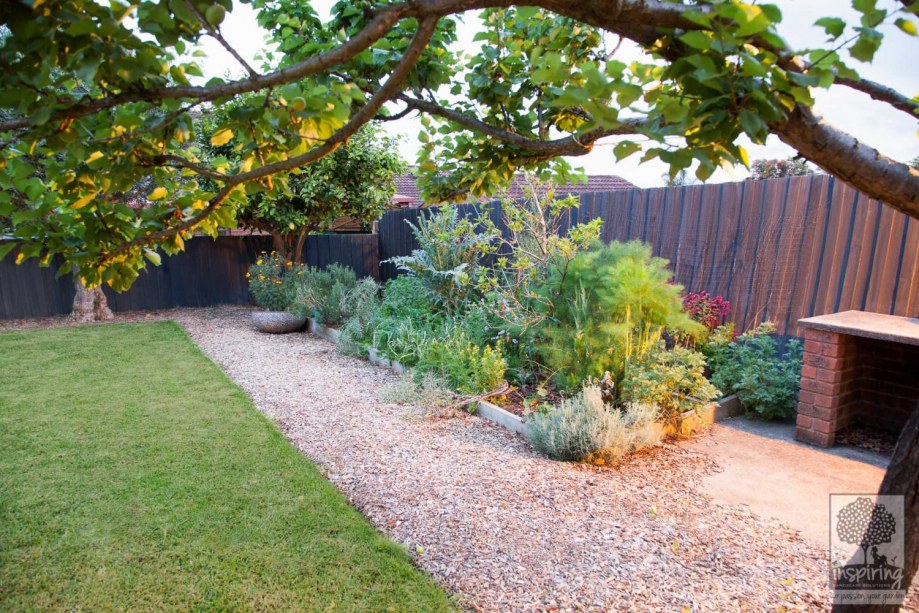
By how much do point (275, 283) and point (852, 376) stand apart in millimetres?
9124

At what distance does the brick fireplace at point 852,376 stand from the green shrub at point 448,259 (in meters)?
3.96

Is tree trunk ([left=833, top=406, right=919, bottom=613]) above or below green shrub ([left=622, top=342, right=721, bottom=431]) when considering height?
above

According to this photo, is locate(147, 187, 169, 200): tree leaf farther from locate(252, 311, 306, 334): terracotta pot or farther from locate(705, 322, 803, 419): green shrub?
locate(252, 311, 306, 334): terracotta pot

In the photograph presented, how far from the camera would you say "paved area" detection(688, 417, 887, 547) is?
10.1ft

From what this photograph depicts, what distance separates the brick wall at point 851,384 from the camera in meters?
3.94

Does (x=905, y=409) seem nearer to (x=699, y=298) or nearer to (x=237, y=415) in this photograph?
(x=699, y=298)

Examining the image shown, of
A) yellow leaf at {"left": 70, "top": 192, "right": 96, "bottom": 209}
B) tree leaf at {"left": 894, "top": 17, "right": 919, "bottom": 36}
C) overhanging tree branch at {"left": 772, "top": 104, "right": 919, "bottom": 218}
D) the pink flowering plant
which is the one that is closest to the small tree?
the pink flowering plant

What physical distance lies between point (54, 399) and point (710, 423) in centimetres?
634

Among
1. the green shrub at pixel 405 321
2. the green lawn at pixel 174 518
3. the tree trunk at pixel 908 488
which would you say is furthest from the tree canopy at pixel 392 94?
the green shrub at pixel 405 321

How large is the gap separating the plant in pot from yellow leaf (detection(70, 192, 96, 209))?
24.5 ft

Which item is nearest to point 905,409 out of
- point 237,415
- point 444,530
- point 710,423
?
point 710,423

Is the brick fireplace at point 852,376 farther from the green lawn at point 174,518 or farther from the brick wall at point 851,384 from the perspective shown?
the green lawn at point 174,518

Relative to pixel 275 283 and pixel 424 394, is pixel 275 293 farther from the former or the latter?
pixel 424 394

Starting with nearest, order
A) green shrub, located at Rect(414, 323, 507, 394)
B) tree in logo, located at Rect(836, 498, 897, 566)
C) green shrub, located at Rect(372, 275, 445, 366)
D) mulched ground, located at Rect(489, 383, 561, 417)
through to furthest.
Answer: tree in logo, located at Rect(836, 498, 897, 566)
mulched ground, located at Rect(489, 383, 561, 417)
green shrub, located at Rect(414, 323, 507, 394)
green shrub, located at Rect(372, 275, 445, 366)
